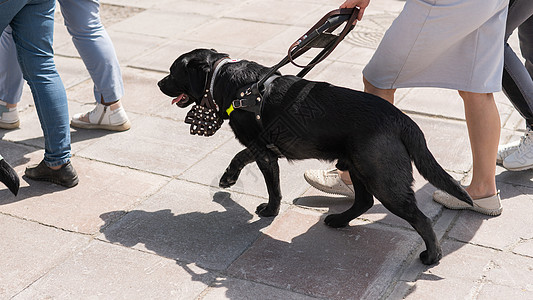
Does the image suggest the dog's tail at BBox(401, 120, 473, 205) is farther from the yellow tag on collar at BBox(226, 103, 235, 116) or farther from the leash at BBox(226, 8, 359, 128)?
the yellow tag on collar at BBox(226, 103, 235, 116)

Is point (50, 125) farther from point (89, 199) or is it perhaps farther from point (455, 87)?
point (455, 87)

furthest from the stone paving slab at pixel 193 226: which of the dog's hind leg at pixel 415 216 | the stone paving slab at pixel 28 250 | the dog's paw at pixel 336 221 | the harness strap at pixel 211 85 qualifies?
the dog's hind leg at pixel 415 216

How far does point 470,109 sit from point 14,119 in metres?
3.35

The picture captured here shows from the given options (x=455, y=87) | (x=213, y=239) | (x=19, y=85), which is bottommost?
(x=213, y=239)

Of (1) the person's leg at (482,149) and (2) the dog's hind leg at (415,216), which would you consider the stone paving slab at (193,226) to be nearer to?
(2) the dog's hind leg at (415,216)

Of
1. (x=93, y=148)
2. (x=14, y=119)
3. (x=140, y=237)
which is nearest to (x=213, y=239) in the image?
(x=140, y=237)

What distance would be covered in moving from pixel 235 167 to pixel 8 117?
2.09 meters

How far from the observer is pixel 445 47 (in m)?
3.57

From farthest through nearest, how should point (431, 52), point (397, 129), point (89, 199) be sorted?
point (89, 199) → point (431, 52) → point (397, 129)

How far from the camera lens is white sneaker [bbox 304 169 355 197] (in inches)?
163

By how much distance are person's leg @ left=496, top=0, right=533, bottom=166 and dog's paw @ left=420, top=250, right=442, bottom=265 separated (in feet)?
4.12

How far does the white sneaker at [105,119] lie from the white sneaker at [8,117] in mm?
423

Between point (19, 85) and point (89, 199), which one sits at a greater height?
point (19, 85)

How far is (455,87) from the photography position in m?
3.70
